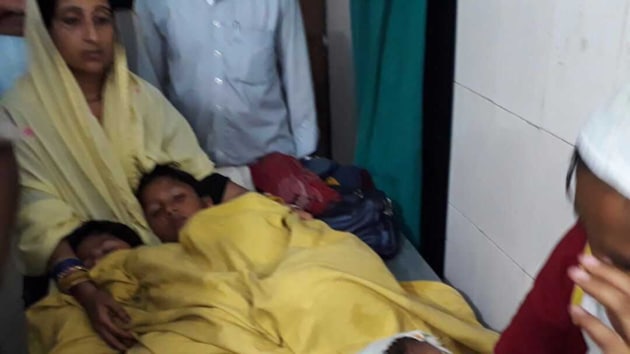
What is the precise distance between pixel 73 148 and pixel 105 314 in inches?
17.8

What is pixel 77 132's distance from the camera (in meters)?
1.68

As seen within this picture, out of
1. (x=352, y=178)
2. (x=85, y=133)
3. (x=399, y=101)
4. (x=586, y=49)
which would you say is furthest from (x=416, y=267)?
(x=85, y=133)

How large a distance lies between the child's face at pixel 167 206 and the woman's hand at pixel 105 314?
0.26m

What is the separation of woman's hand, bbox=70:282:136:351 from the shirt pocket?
78cm

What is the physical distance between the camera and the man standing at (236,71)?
1.95m

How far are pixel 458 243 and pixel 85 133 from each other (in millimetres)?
997

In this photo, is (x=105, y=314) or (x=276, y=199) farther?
(x=276, y=199)

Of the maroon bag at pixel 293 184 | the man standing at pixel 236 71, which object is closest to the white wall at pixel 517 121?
the maroon bag at pixel 293 184

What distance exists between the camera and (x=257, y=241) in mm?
1541

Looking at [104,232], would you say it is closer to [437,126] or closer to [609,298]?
[437,126]

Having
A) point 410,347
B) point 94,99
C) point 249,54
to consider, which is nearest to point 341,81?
point 249,54

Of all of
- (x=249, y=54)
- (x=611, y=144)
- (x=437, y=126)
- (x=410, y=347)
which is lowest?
(x=410, y=347)

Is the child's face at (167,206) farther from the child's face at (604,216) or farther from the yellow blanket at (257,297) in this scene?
the child's face at (604,216)

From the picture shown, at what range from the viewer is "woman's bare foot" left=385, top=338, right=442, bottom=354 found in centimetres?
114
